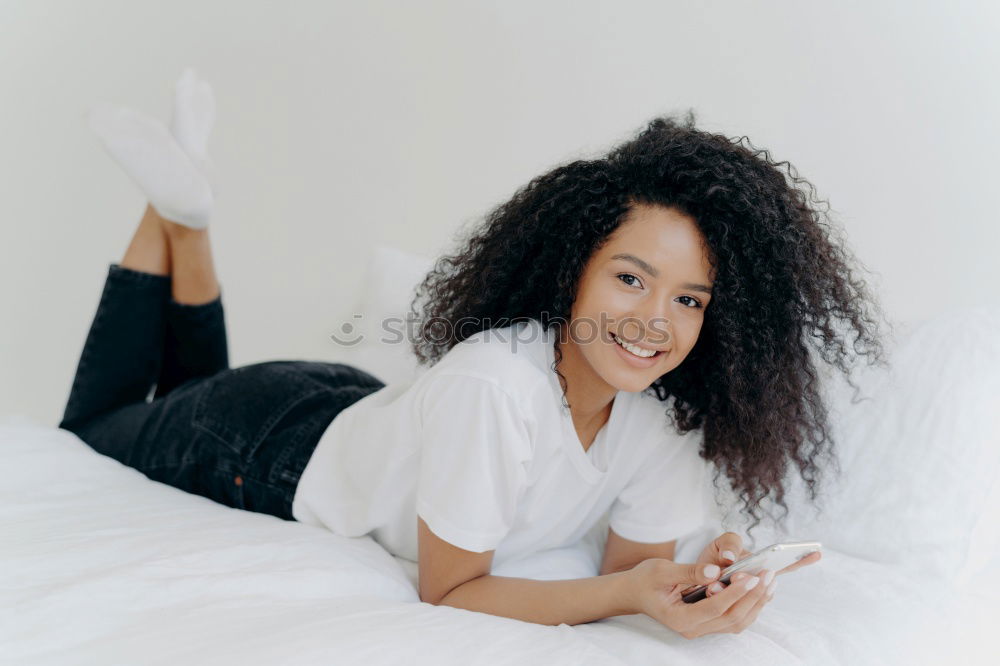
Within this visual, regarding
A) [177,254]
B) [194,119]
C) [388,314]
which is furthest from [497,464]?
[194,119]

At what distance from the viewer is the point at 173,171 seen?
158cm

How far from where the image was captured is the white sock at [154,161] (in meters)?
1.57

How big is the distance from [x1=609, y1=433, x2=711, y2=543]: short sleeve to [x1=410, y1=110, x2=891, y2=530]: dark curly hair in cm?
3

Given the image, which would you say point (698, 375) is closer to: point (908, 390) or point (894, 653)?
point (908, 390)

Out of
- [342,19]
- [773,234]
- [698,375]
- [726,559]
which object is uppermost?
[342,19]

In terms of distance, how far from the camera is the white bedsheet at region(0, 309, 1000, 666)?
870mm

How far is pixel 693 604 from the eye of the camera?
0.97m

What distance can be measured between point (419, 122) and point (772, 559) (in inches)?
64.4

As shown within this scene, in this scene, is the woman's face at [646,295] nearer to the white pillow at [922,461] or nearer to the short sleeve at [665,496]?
the short sleeve at [665,496]

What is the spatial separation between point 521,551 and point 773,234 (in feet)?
1.93

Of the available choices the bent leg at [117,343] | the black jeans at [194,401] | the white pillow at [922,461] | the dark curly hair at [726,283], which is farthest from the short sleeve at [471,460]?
the bent leg at [117,343]

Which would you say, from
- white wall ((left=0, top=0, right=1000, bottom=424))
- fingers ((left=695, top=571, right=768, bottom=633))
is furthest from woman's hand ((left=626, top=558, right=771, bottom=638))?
white wall ((left=0, top=0, right=1000, bottom=424))

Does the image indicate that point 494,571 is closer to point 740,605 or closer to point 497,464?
point 497,464

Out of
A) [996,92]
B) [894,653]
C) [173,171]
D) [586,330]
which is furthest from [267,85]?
[894,653]
